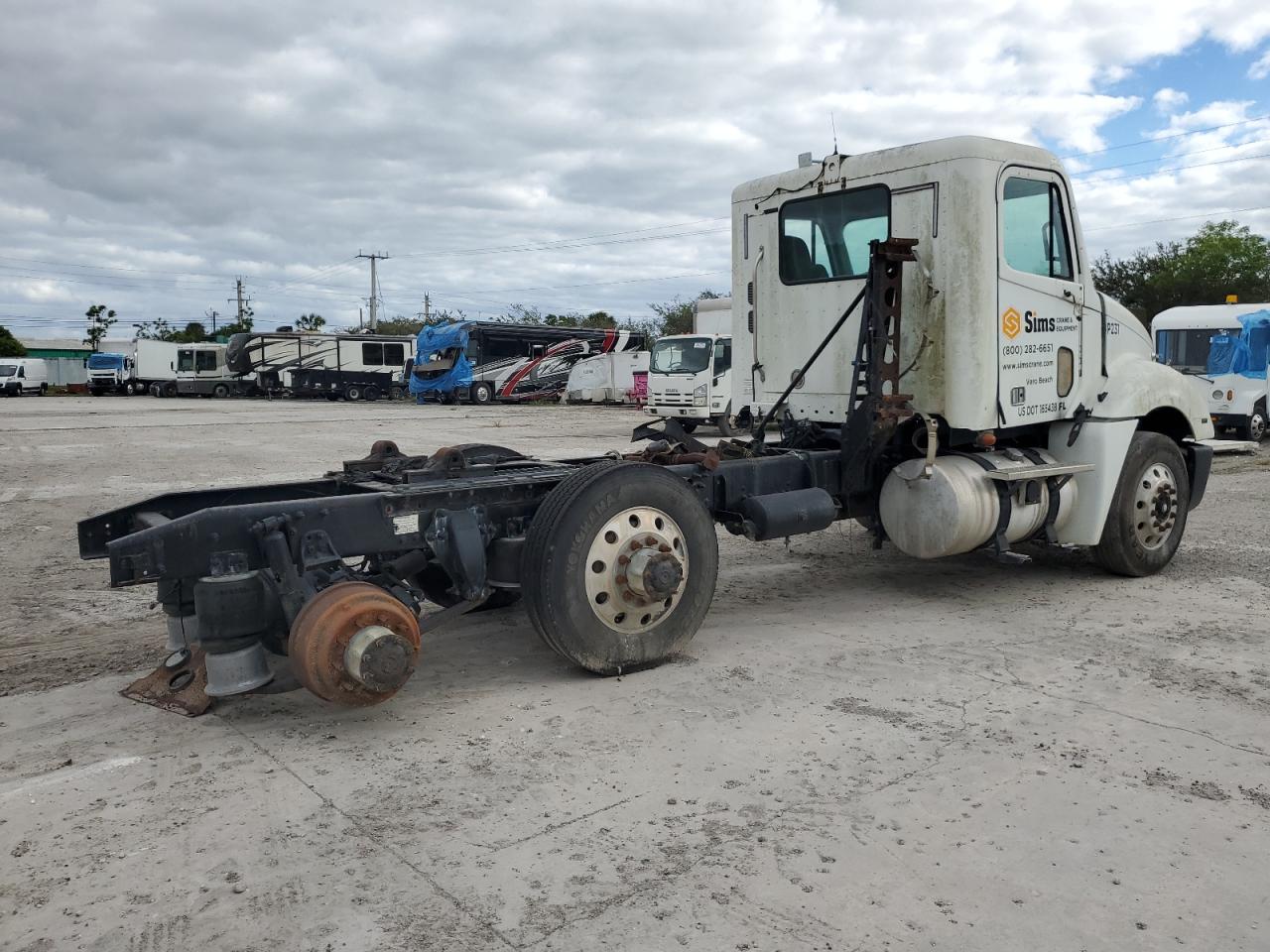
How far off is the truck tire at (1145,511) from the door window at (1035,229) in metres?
1.44

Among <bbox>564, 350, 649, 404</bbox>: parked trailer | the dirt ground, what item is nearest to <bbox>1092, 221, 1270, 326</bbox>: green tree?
<bbox>564, 350, 649, 404</bbox>: parked trailer

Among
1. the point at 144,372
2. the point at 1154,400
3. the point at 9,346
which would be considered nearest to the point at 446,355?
the point at 144,372

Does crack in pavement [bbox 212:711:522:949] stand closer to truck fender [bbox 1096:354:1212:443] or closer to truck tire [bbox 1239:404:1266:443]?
truck fender [bbox 1096:354:1212:443]

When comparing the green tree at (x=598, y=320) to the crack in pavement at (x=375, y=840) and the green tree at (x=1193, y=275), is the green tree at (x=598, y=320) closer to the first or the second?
the green tree at (x=1193, y=275)

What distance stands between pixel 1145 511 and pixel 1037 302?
1.87m

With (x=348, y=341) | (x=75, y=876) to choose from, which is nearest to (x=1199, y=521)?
(x=75, y=876)

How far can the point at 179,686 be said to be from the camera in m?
4.95

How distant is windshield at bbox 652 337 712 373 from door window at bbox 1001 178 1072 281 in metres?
17.2

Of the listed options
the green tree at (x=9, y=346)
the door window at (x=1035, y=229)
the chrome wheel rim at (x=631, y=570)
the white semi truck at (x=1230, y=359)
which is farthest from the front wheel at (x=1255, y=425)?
the green tree at (x=9, y=346)

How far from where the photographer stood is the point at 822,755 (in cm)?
435

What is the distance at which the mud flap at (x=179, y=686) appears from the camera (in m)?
4.79

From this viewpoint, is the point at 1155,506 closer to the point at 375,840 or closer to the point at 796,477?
the point at 796,477

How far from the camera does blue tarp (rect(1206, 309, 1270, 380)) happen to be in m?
18.9

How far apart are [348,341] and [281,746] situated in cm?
4655
